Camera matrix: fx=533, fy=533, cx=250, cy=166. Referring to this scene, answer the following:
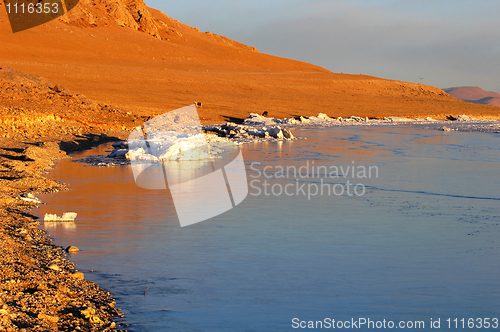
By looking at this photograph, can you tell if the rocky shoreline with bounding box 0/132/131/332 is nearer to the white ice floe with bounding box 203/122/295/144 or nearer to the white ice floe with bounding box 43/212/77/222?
the white ice floe with bounding box 43/212/77/222

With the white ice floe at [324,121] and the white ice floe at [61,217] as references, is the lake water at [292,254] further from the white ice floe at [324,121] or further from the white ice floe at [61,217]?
the white ice floe at [324,121]

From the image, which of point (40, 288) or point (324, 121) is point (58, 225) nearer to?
point (40, 288)

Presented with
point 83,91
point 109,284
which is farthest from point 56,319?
point 83,91

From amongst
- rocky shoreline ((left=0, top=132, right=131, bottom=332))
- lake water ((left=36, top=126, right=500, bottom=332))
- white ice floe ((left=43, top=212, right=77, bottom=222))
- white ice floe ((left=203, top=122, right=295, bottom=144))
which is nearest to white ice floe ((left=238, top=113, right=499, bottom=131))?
white ice floe ((left=203, top=122, right=295, bottom=144))

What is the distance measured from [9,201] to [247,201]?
340cm

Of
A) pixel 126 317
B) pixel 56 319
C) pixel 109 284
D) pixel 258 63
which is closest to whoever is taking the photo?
pixel 56 319

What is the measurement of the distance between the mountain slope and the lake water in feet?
75.4

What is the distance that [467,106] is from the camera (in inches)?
2443

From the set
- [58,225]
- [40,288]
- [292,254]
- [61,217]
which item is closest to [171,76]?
[61,217]

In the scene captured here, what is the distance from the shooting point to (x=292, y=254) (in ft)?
17.4

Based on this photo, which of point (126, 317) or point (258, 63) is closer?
point (126, 317)

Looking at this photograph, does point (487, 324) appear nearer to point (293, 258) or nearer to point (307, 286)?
point (307, 286)

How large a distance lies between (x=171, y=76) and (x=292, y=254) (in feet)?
167

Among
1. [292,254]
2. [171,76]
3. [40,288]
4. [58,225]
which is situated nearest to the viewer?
[40,288]
